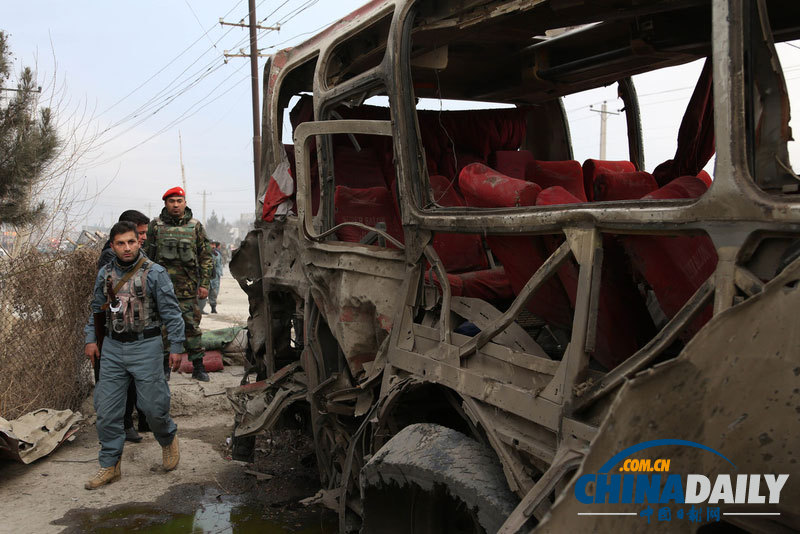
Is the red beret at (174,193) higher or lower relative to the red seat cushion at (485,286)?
higher

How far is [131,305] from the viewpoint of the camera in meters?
4.70

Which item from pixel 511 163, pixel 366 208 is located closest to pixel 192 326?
pixel 366 208

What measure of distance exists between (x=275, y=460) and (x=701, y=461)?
4097 millimetres

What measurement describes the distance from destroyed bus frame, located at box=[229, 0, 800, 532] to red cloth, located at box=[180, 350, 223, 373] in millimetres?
2792

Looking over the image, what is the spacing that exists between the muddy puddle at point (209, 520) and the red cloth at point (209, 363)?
333cm

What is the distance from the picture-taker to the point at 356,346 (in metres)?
3.42

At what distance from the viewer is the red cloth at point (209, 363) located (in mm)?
7656

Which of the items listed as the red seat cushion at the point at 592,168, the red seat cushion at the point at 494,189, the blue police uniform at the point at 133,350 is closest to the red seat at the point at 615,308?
the red seat cushion at the point at 494,189

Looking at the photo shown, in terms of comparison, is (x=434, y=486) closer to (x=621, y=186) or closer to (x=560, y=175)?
(x=621, y=186)

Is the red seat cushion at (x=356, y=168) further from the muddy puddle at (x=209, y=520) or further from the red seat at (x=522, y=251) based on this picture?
the muddy puddle at (x=209, y=520)

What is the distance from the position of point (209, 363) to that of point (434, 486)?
19.7 feet

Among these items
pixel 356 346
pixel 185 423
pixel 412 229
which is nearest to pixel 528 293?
pixel 412 229

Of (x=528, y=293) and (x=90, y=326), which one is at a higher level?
(x=528, y=293)

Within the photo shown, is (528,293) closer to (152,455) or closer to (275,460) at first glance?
(275,460)
